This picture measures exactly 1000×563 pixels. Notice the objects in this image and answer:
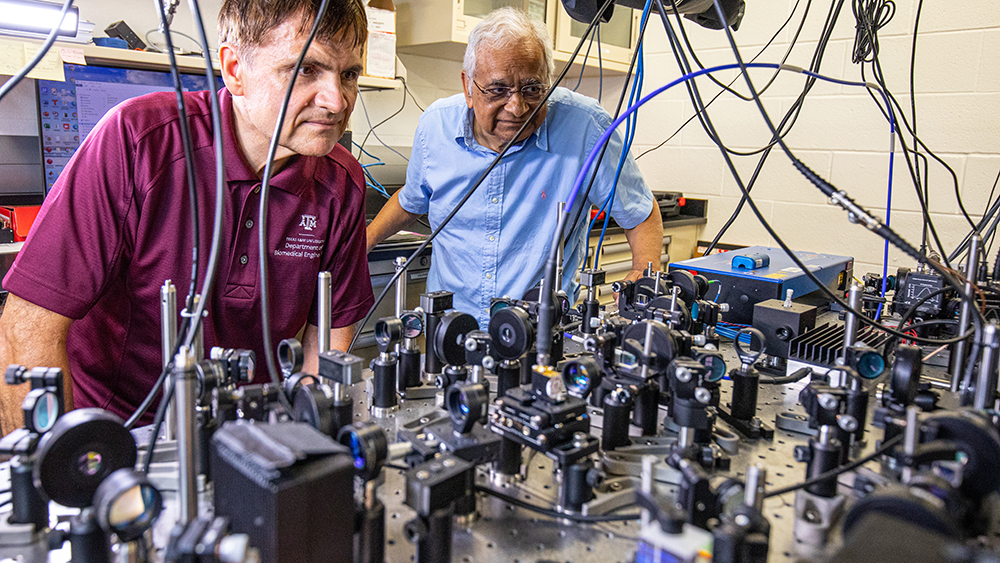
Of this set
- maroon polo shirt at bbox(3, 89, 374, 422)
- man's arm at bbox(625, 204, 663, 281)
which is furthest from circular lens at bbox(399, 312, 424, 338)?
man's arm at bbox(625, 204, 663, 281)

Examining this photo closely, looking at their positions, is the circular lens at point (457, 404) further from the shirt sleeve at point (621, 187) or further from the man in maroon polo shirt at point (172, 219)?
the shirt sleeve at point (621, 187)

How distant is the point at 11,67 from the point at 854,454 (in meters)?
2.33

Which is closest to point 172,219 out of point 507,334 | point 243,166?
point 243,166

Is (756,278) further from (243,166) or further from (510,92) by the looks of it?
(243,166)

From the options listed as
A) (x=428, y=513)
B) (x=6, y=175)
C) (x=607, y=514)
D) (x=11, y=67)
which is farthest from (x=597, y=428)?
(x=6, y=175)

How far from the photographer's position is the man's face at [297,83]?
1.19m

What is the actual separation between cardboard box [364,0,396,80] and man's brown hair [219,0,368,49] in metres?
1.41

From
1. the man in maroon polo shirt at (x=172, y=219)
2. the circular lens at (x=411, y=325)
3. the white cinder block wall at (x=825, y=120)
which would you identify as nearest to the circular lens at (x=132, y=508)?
the circular lens at (x=411, y=325)

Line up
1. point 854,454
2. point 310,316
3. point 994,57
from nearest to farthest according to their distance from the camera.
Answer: point 854,454
point 310,316
point 994,57

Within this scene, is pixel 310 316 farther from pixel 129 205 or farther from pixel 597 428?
pixel 597 428

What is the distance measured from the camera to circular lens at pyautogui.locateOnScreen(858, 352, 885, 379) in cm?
87

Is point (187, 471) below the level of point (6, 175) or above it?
below

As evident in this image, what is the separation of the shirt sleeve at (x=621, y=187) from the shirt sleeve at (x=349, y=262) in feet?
2.40

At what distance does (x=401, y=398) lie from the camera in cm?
95
